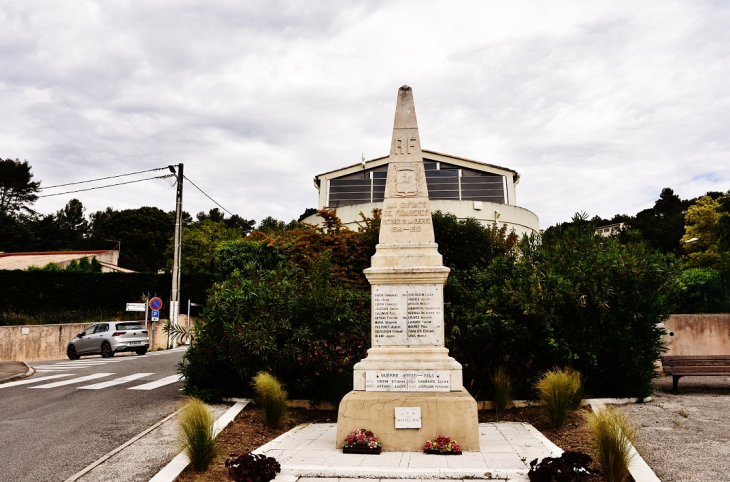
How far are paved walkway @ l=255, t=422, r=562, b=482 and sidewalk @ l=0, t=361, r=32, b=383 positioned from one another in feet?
34.2

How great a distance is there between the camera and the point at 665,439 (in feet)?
22.4

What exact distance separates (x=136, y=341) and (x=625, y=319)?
18.5 metres

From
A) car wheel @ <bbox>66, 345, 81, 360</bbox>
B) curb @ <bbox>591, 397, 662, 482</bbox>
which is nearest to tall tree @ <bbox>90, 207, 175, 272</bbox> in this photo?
car wheel @ <bbox>66, 345, 81, 360</bbox>

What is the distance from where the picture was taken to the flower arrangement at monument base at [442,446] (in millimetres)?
6391

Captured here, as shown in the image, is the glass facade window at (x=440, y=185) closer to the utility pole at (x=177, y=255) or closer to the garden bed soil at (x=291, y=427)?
the utility pole at (x=177, y=255)

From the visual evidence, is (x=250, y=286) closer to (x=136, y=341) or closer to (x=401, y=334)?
(x=401, y=334)

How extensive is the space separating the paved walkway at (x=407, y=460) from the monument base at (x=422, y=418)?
0.17m

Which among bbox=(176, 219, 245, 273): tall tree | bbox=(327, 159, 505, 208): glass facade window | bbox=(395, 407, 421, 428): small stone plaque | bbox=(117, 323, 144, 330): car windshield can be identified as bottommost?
bbox=(395, 407, 421, 428): small stone plaque

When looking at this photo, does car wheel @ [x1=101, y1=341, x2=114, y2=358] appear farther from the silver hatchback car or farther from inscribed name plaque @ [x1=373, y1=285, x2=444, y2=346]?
inscribed name plaque @ [x1=373, y1=285, x2=444, y2=346]

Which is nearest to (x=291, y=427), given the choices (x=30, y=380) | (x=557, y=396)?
(x=557, y=396)

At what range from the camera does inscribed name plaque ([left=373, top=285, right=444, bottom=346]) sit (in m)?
7.16

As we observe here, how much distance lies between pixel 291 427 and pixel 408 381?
2408 millimetres

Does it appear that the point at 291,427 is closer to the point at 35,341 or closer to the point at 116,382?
the point at 116,382

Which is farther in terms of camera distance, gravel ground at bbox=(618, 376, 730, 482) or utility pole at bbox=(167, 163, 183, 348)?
utility pole at bbox=(167, 163, 183, 348)
